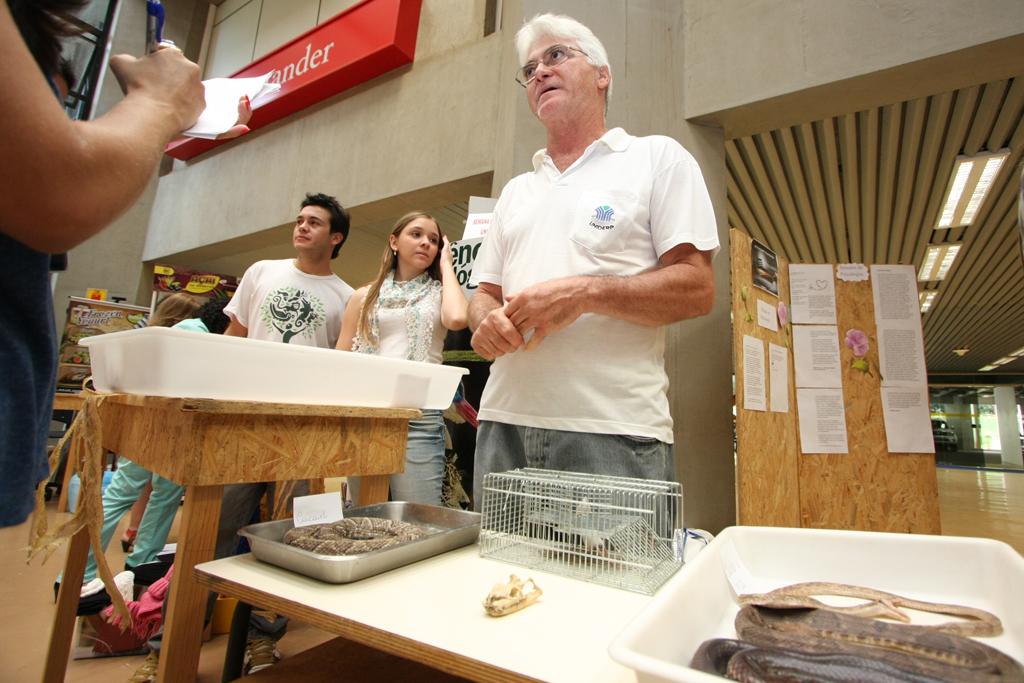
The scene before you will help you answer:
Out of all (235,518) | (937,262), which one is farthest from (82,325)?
(937,262)

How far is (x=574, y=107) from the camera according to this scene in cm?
137

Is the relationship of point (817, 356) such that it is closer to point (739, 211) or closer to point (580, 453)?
point (580, 453)

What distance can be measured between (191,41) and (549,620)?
28.9 feet

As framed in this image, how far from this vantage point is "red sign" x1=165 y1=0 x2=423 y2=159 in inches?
165

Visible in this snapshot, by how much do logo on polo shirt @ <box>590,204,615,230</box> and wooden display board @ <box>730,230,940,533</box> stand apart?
1485 millimetres

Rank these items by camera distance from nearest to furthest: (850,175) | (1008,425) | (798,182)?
(850,175) < (798,182) < (1008,425)

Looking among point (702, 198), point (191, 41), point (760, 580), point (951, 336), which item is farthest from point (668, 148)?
point (951, 336)

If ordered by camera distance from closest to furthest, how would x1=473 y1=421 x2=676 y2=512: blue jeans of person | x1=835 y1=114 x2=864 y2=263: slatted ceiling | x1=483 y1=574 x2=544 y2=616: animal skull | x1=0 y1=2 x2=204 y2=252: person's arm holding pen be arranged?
1. x1=0 y1=2 x2=204 y2=252: person's arm holding pen
2. x1=483 y1=574 x2=544 y2=616: animal skull
3. x1=473 y1=421 x2=676 y2=512: blue jeans of person
4. x1=835 y1=114 x2=864 y2=263: slatted ceiling

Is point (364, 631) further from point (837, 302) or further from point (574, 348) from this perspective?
point (837, 302)

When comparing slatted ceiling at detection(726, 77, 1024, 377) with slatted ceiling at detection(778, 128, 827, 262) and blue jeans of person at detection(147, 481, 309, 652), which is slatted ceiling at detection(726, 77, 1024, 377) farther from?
blue jeans of person at detection(147, 481, 309, 652)

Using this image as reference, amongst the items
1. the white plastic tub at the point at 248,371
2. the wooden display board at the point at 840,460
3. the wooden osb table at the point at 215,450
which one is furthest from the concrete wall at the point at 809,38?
the wooden osb table at the point at 215,450

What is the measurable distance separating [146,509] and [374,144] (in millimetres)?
3167

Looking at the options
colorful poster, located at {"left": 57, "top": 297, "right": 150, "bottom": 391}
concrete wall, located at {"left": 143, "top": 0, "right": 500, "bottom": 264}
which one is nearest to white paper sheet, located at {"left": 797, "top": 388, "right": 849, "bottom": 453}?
concrete wall, located at {"left": 143, "top": 0, "right": 500, "bottom": 264}

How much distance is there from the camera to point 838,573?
70 cm
